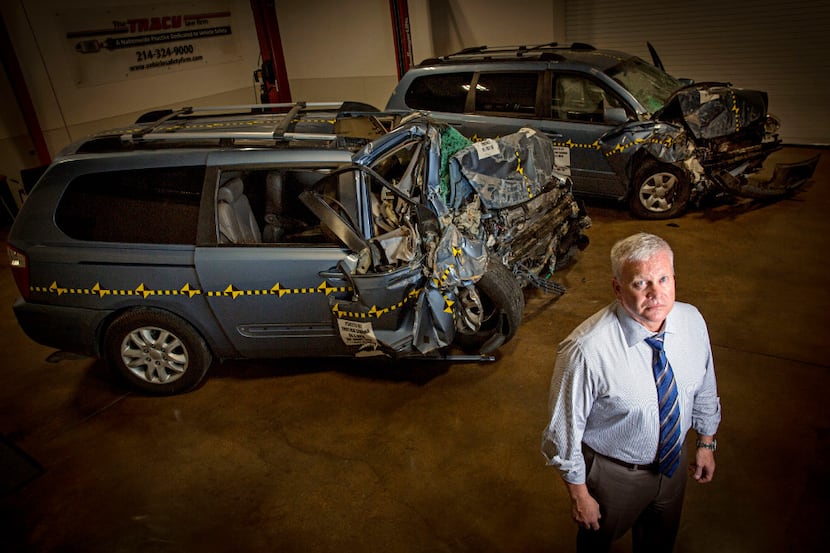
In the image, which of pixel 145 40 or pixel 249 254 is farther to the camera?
pixel 145 40

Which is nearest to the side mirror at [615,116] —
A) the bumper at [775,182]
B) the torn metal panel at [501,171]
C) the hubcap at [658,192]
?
the hubcap at [658,192]

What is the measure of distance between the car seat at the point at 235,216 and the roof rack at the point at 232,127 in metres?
0.39

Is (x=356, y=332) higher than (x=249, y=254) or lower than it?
lower

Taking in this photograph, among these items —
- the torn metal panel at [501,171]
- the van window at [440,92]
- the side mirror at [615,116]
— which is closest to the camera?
the torn metal panel at [501,171]

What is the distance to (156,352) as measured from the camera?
4.11m

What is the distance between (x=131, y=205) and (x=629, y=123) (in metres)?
4.91

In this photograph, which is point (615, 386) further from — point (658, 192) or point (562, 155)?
point (658, 192)

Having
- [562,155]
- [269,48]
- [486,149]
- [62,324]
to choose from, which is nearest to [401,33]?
[269,48]

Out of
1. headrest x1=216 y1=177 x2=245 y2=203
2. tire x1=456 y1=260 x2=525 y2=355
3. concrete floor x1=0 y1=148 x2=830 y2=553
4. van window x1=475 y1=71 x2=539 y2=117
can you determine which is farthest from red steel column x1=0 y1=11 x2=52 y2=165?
tire x1=456 y1=260 x2=525 y2=355

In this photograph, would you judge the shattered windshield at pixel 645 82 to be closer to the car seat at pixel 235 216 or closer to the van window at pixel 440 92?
the van window at pixel 440 92

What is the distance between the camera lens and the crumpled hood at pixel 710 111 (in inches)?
237

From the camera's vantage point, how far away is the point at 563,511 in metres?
3.02

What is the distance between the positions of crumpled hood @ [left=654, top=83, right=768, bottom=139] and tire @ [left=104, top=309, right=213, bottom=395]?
17.2 feet

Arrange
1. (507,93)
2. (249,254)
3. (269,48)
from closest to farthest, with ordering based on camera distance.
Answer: (249,254)
(507,93)
(269,48)
